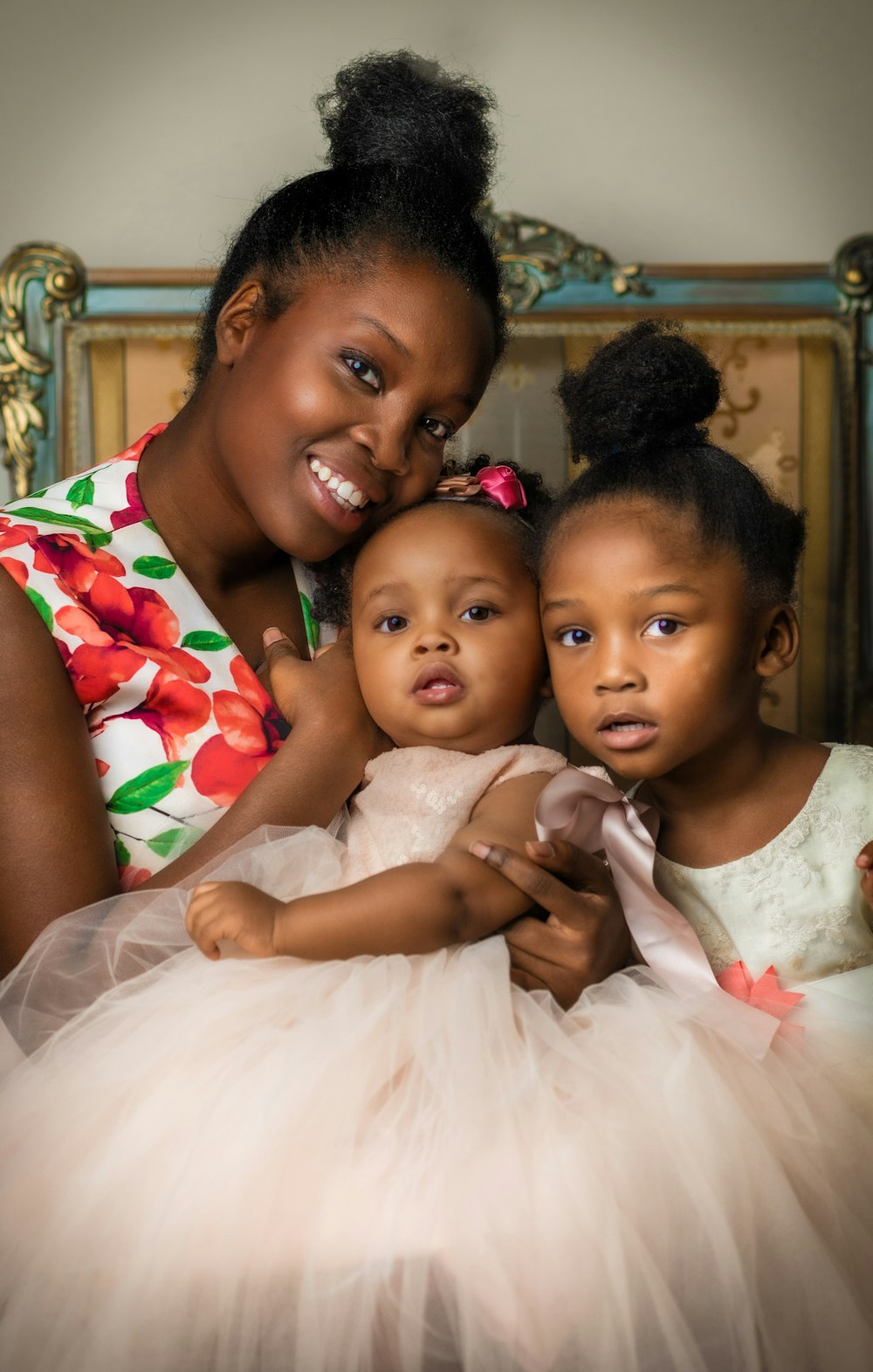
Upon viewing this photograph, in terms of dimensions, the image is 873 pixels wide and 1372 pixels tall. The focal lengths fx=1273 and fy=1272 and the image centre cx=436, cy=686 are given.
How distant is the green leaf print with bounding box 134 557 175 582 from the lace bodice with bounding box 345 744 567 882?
33 cm

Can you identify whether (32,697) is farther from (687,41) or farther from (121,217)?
(687,41)

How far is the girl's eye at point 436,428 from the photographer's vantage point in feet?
4.50

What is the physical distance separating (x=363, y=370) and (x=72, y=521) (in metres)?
0.36

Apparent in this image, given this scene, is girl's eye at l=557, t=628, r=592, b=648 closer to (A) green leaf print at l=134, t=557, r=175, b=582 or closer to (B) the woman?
(B) the woman

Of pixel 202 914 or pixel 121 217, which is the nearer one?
pixel 202 914

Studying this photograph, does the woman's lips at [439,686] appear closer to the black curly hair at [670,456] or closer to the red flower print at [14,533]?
the black curly hair at [670,456]

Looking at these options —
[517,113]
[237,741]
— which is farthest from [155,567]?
[517,113]

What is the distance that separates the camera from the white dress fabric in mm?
825

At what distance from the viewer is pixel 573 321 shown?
248cm

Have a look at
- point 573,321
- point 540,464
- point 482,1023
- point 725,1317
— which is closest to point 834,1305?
point 725,1317

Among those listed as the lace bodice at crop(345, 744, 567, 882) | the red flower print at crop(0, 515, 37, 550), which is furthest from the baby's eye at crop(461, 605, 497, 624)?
the red flower print at crop(0, 515, 37, 550)

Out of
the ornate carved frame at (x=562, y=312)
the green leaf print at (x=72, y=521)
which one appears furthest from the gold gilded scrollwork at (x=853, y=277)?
the green leaf print at (x=72, y=521)

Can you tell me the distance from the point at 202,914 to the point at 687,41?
2326 millimetres

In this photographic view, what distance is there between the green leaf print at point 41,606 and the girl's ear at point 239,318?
357 millimetres
